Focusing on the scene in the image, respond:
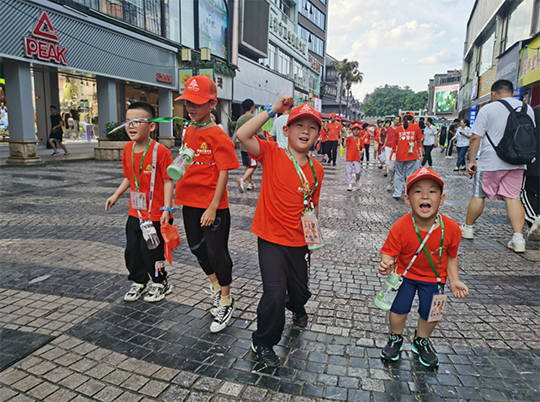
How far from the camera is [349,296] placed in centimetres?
385

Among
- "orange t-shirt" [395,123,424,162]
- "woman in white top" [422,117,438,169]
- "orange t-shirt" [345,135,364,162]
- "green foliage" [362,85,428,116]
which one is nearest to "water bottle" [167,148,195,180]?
"orange t-shirt" [395,123,424,162]

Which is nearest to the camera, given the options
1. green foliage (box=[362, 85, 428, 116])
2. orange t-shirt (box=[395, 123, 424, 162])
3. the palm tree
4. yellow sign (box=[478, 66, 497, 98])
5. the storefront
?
orange t-shirt (box=[395, 123, 424, 162])

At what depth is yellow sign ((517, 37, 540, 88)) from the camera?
1425 cm

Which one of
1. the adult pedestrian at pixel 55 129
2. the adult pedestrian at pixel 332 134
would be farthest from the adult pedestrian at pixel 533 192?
the adult pedestrian at pixel 55 129

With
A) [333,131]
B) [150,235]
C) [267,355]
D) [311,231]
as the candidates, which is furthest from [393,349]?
[333,131]

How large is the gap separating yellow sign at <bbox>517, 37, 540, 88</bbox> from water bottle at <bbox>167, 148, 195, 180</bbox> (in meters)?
15.3

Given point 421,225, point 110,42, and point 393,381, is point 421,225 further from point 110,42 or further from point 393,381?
point 110,42

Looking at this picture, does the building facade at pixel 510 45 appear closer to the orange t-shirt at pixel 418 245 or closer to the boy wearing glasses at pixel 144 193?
the orange t-shirt at pixel 418 245

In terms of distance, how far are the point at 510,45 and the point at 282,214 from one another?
2388cm

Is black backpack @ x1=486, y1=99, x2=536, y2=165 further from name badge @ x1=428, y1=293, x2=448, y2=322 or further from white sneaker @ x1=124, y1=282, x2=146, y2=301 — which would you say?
white sneaker @ x1=124, y1=282, x2=146, y2=301

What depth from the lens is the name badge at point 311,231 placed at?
269 centimetres

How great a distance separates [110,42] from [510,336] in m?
18.0

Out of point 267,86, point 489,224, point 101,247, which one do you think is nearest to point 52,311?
point 101,247

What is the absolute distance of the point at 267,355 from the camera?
2.66 metres
